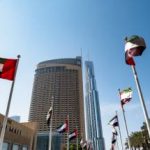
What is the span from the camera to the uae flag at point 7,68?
14727 millimetres

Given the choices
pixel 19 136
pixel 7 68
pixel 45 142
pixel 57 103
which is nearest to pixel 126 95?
pixel 7 68

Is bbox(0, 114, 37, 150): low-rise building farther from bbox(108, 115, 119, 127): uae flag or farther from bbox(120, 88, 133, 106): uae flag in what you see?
bbox(120, 88, 133, 106): uae flag

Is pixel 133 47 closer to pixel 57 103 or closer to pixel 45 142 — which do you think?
pixel 45 142

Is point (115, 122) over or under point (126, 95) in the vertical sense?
under

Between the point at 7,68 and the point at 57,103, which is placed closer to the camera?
the point at 7,68

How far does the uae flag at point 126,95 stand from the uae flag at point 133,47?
6304 millimetres

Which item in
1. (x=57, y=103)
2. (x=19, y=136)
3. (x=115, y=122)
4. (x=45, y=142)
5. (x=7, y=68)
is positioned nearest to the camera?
(x=7, y=68)

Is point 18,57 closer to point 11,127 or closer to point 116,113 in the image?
point 116,113

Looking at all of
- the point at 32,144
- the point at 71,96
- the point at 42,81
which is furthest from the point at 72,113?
the point at 32,144

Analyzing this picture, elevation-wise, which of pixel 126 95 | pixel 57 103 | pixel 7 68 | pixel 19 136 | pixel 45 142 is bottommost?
pixel 126 95

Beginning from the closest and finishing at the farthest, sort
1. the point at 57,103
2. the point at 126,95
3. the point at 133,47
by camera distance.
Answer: the point at 133,47
the point at 126,95
the point at 57,103

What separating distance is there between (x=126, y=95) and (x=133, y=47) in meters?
7.32

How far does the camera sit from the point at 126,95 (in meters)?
19.6

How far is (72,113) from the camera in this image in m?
188
